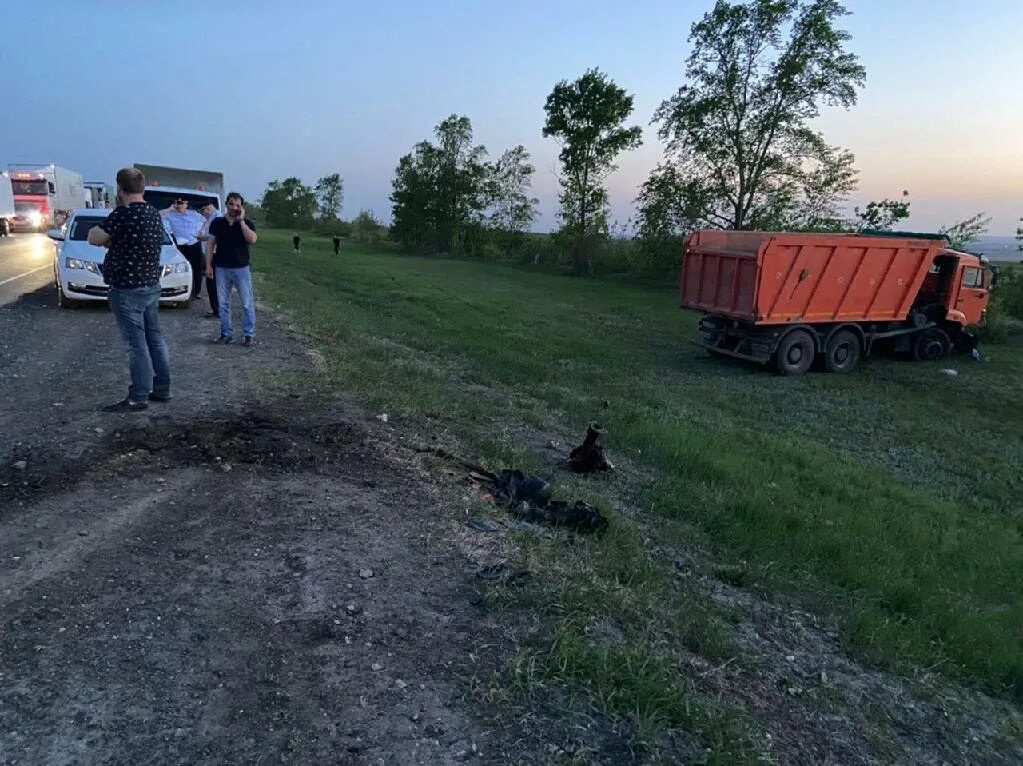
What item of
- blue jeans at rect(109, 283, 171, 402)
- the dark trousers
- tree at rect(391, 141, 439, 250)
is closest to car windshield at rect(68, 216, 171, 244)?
the dark trousers

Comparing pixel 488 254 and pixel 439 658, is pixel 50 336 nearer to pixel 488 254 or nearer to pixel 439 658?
pixel 439 658

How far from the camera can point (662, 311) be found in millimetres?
24172

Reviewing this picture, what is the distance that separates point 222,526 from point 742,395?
9.56m

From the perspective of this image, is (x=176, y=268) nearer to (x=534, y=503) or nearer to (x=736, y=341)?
(x=534, y=503)

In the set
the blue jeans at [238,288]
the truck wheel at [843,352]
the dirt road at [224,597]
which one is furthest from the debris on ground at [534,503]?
the truck wheel at [843,352]

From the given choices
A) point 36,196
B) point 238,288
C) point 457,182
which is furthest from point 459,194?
point 238,288

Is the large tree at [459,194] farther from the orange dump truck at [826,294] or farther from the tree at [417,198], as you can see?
the orange dump truck at [826,294]

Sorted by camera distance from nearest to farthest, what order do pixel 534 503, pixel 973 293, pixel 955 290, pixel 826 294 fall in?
1. pixel 534 503
2. pixel 826 294
3. pixel 955 290
4. pixel 973 293

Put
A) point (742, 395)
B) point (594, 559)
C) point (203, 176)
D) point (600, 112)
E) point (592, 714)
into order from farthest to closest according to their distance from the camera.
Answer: point (600, 112), point (203, 176), point (742, 395), point (594, 559), point (592, 714)

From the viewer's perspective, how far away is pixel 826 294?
14.3m

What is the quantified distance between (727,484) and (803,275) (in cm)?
864

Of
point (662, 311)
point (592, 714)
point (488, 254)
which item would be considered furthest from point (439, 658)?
point (488, 254)

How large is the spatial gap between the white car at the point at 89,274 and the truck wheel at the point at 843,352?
1206 cm

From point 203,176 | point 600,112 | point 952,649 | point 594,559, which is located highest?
point 600,112
